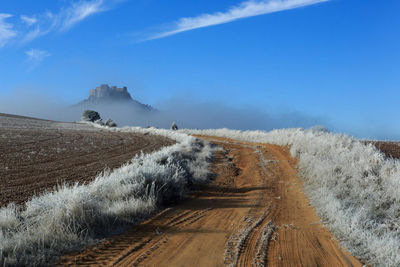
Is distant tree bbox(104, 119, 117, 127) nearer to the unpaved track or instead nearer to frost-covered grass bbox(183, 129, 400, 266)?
frost-covered grass bbox(183, 129, 400, 266)

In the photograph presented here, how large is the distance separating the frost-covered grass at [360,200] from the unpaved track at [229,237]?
30cm

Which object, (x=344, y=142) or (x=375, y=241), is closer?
(x=375, y=241)

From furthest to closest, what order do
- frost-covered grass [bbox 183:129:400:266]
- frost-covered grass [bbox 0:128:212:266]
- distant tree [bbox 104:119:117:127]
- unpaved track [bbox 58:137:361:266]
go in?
distant tree [bbox 104:119:117:127]
frost-covered grass [bbox 183:129:400:266]
unpaved track [bbox 58:137:361:266]
frost-covered grass [bbox 0:128:212:266]

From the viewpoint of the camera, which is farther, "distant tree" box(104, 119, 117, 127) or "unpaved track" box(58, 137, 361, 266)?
"distant tree" box(104, 119, 117, 127)

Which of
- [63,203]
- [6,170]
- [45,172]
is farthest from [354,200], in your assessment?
[6,170]

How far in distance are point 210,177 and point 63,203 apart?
21.0 feet

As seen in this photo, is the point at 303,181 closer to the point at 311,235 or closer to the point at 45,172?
the point at 311,235

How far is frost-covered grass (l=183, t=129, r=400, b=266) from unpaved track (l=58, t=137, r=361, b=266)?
30 cm

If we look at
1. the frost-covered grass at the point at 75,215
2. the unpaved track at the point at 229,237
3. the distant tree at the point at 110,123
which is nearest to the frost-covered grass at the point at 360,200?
the unpaved track at the point at 229,237

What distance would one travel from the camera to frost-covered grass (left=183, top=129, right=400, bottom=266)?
4944 mm

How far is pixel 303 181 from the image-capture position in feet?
34.1

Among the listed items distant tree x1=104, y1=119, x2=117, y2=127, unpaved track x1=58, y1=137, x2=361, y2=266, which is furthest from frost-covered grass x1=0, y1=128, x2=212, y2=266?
distant tree x1=104, y1=119, x2=117, y2=127

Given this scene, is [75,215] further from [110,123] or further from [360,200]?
[110,123]

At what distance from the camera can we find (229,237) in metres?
5.39
